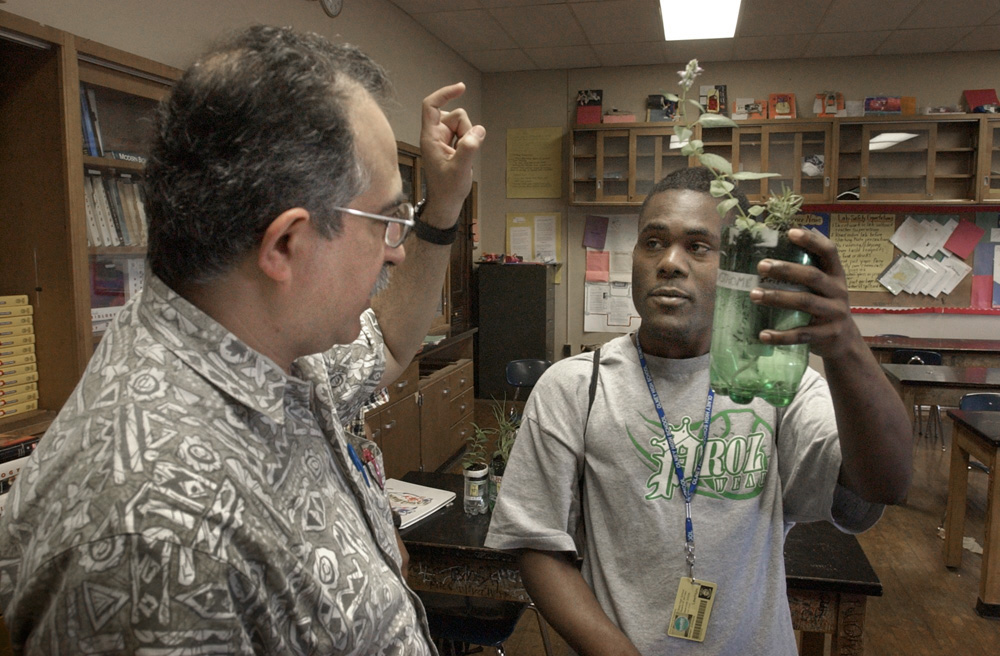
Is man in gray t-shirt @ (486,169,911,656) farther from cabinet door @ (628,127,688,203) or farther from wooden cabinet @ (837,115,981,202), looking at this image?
wooden cabinet @ (837,115,981,202)

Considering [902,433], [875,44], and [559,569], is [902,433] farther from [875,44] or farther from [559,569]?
[875,44]

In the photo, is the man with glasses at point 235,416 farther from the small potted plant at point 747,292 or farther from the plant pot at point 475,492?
the plant pot at point 475,492

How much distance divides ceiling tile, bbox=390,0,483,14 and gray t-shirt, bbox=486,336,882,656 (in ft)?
13.5

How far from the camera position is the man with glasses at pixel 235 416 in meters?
0.54

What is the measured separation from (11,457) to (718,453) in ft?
5.31

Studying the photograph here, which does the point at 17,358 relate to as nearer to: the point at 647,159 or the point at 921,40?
the point at 647,159

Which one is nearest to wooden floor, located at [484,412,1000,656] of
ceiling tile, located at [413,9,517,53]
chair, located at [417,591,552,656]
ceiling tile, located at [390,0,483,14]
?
chair, located at [417,591,552,656]

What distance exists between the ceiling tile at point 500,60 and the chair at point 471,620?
16.2 ft

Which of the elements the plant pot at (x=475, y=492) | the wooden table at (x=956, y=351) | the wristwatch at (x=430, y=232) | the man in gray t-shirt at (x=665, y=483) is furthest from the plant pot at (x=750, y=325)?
the wooden table at (x=956, y=351)

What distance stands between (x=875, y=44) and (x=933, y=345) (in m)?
2.50

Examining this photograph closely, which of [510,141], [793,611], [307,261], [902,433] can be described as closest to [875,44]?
[510,141]

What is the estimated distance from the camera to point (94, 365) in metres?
0.66

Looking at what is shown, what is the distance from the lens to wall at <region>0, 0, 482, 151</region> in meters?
2.21

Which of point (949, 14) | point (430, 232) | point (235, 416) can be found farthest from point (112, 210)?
point (949, 14)
